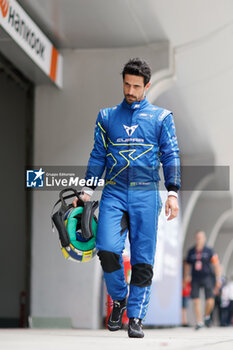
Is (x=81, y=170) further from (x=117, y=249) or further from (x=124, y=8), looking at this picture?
(x=117, y=249)

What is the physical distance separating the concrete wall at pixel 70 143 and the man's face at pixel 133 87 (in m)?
5.40

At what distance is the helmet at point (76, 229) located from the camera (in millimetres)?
4391

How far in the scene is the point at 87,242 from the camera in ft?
14.9

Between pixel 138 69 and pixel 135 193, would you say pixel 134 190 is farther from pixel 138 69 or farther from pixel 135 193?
pixel 138 69

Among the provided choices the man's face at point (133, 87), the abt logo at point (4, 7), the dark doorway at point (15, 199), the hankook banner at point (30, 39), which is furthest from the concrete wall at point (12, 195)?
the man's face at point (133, 87)

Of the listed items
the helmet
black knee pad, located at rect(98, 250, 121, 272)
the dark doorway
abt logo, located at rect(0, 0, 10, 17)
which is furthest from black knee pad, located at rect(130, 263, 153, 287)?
the dark doorway

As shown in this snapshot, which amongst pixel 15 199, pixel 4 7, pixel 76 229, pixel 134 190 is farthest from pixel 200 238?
pixel 134 190

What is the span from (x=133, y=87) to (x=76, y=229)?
1.01 metres

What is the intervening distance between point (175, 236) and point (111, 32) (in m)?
5.22

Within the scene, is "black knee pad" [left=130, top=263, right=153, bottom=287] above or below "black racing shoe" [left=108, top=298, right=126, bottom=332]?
above

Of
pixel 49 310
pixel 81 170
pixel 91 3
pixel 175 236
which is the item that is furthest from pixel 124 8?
pixel 175 236

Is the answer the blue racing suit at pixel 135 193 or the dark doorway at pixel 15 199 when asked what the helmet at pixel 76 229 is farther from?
the dark doorway at pixel 15 199

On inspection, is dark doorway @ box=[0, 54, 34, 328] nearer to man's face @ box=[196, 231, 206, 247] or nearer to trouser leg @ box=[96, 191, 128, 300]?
man's face @ box=[196, 231, 206, 247]

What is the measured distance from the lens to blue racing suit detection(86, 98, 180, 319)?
4.34 meters
